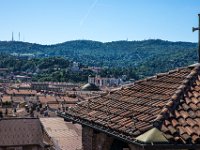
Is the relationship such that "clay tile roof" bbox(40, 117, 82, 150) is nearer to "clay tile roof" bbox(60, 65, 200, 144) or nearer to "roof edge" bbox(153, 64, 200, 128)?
"clay tile roof" bbox(60, 65, 200, 144)

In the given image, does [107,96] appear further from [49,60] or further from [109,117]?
[49,60]

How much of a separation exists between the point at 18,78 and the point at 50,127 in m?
145

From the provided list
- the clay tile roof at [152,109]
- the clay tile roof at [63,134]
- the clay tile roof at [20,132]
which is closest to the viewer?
the clay tile roof at [152,109]

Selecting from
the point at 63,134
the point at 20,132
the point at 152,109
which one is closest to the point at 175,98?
the point at 152,109

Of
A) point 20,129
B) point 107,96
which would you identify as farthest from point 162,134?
point 20,129

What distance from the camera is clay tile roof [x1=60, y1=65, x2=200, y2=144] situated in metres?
4.85

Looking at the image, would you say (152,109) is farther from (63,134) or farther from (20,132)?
(20,132)

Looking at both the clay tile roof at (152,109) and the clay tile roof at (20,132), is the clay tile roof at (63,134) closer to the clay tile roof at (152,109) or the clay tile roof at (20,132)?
the clay tile roof at (20,132)

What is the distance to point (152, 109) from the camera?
5.31 m

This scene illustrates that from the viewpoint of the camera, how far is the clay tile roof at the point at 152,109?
15.9ft

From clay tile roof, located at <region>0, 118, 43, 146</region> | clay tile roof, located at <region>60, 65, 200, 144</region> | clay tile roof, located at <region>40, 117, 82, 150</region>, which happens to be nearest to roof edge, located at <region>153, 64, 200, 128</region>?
clay tile roof, located at <region>60, 65, 200, 144</region>

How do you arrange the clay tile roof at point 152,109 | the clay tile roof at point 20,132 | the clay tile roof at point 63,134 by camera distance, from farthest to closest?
1. the clay tile roof at point 20,132
2. the clay tile roof at point 63,134
3. the clay tile roof at point 152,109

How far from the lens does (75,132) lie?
29.6 m

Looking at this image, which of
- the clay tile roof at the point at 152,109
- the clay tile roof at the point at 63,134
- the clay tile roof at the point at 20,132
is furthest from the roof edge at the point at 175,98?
the clay tile roof at the point at 20,132
